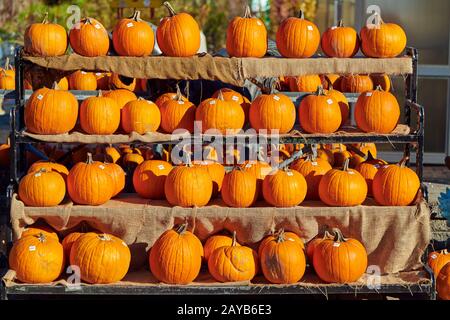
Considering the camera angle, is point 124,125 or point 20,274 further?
point 124,125

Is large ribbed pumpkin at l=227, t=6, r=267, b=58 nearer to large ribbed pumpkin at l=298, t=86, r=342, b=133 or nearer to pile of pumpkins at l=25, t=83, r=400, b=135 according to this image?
pile of pumpkins at l=25, t=83, r=400, b=135

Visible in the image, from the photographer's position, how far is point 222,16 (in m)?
14.2

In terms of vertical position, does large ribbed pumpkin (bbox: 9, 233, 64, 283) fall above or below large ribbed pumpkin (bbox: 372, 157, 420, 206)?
below

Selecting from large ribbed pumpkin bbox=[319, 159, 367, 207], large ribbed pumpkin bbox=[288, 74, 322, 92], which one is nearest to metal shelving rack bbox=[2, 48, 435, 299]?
large ribbed pumpkin bbox=[319, 159, 367, 207]

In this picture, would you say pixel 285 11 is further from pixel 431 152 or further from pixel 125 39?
pixel 125 39

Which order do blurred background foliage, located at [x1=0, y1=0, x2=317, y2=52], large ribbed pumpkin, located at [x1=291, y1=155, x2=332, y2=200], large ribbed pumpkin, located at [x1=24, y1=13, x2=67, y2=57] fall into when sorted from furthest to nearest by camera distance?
blurred background foliage, located at [x1=0, y1=0, x2=317, y2=52], large ribbed pumpkin, located at [x1=291, y1=155, x2=332, y2=200], large ribbed pumpkin, located at [x1=24, y1=13, x2=67, y2=57]

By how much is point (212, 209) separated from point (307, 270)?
2.58 ft

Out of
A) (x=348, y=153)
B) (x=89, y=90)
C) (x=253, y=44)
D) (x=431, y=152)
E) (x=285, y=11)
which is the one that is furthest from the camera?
(x=285, y=11)

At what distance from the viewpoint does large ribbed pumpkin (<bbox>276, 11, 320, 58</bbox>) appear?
6211 mm

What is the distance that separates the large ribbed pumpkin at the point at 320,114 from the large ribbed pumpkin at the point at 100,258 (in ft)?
5.00

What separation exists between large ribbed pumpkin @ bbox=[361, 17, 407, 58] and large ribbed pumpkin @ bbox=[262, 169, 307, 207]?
3.38 feet

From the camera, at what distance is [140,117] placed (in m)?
6.09

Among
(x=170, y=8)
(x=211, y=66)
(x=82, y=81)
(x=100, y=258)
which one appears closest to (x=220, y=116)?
(x=211, y=66)

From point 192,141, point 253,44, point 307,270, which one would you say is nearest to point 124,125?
point 192,141
